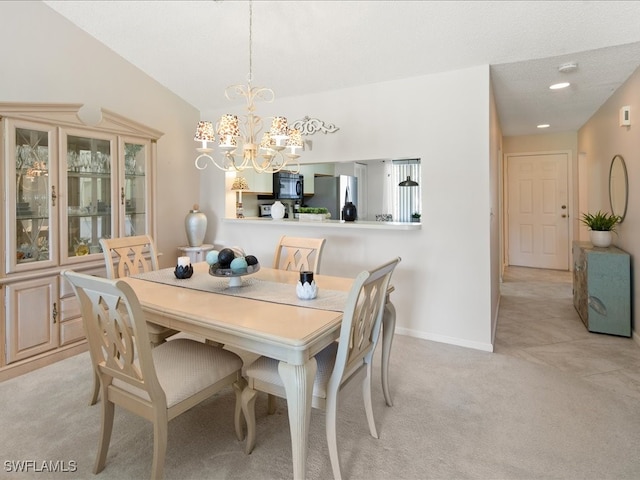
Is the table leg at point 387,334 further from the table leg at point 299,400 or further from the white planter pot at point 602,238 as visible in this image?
the white planter pot at point 602,238

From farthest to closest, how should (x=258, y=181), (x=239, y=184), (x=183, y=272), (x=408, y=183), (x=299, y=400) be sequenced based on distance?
(x=258, y=181)
(x=239, y=184)
(x=408, y=183)
(x=183, y=272)
(x=299, y=400)

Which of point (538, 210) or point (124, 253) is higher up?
point (538, 210)

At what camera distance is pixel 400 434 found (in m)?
2.00

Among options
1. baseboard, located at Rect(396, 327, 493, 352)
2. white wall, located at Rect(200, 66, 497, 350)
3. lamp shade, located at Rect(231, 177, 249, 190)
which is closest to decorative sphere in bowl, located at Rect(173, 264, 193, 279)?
white wall, located at Rect(200, 66, 497, 350)

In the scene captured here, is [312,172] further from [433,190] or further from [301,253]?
[301,253]

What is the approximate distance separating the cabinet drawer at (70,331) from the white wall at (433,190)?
2.31m

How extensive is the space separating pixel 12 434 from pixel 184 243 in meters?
2.73

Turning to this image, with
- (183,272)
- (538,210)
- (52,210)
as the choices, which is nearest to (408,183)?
(183,272)

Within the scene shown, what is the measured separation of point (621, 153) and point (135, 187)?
4.71 metres

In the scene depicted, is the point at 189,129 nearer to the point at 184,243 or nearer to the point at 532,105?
the point at 184,243

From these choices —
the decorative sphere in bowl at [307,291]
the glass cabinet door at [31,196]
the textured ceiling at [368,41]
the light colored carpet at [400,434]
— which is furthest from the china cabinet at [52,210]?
the decorative sphere in bowl at [307,291]

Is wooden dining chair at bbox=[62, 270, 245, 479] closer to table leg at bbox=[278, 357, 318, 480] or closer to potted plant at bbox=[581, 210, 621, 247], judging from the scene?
table leg at bbox=[278, 357, 318, 480]

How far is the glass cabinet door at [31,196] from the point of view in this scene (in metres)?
2.61

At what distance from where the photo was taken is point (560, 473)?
170cm
